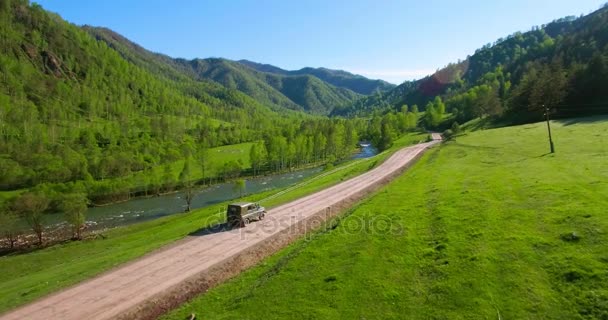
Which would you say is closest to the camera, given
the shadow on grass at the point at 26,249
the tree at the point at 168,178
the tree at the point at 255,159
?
the shadow on grass at the point at 26,249

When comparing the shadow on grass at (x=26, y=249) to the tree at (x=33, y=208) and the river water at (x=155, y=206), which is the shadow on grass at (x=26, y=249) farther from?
the river water at (x=155, y=206)

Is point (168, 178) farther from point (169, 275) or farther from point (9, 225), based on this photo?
point (169, 275)

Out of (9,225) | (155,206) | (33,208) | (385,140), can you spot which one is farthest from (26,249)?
(385,140)

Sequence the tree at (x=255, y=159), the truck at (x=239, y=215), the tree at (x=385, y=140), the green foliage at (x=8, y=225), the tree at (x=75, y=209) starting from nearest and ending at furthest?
the truck at (x=239, y=215) < the tree at (x=75, y=209) < the green foliage at (x=8, y=225) < the tree at (x=255, y=159) < the tree at (x=385, y=140)

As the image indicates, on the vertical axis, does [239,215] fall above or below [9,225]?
above

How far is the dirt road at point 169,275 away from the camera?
82.1ft

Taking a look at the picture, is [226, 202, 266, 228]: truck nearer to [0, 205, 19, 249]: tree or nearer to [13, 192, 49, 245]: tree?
[13, 192, 49, 245]: tree

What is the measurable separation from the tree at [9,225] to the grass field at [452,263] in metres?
75.2

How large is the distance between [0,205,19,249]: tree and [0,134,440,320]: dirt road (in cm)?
6196

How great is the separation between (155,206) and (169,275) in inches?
3487

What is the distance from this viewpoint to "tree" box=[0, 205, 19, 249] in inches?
3073

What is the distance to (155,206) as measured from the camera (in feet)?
366

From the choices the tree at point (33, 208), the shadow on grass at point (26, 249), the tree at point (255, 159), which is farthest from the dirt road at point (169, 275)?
the tree at point (255, 159)

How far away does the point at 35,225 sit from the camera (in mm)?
77625
